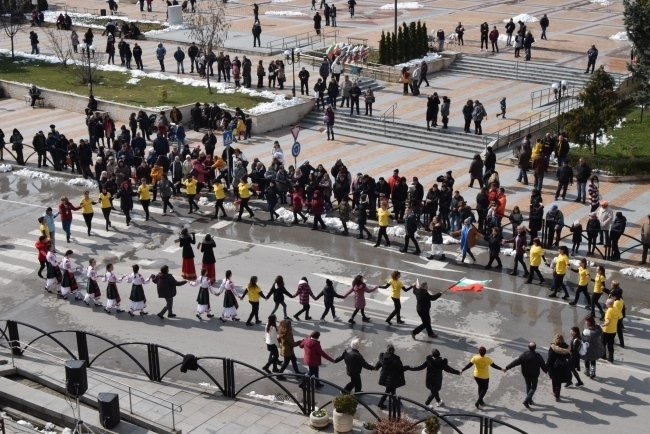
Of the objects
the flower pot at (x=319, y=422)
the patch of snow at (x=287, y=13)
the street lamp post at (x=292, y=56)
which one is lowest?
the flower pot at (x=319, y=422)

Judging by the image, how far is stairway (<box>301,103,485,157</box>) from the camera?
35.5m

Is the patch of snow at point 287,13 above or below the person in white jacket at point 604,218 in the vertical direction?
above

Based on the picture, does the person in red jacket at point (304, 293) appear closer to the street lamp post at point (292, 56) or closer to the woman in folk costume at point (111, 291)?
the woman in folk costume at point (111, 291)

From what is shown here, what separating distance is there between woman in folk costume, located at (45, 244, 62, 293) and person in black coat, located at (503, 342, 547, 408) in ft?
36.8

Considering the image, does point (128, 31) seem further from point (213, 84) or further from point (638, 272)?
point (638, 272)

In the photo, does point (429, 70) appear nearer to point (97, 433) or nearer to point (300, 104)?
point (300, 104)

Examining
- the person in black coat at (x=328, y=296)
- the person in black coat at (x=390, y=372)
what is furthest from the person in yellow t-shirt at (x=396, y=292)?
the person in black coat at (x=390, y=372)

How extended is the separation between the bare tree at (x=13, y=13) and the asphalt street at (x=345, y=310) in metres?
27.1

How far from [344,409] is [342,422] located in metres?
0.24

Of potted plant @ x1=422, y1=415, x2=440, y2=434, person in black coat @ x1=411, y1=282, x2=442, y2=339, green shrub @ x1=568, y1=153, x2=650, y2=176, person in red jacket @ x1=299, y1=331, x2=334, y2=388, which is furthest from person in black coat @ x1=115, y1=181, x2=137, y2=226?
potted plant @ x1=422, y1=415, x2=440, y2=434

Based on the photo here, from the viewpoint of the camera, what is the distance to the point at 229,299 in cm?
2173

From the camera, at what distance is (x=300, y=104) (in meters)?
39.5

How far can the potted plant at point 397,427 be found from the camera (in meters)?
15.6

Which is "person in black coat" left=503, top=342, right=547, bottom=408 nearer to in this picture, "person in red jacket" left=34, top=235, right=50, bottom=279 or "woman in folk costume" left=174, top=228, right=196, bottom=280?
"woman in folk costume" left=174, top=228, right=196, bottom=280
